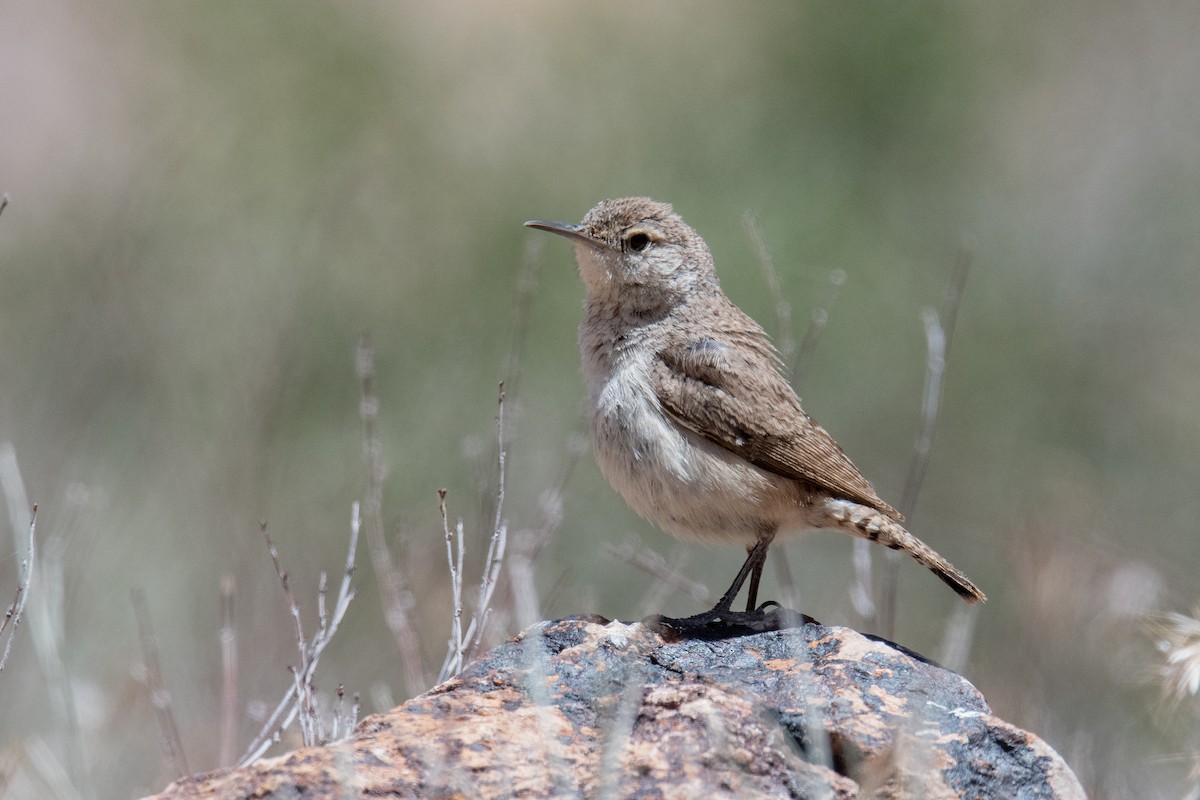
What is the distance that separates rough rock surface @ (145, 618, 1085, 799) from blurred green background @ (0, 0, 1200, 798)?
127 inches

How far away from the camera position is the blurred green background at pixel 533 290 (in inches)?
326

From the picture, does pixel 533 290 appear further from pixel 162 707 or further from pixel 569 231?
pixel 162 707

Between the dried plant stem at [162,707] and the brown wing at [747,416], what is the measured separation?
2080 mm

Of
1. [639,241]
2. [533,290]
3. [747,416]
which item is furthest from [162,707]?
[533,290]

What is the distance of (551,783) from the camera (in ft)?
10.4

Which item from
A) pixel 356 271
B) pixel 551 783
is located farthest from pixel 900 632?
pixel 551 783

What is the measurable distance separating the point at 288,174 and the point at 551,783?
862 cm

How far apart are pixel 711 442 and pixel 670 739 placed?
1856mm

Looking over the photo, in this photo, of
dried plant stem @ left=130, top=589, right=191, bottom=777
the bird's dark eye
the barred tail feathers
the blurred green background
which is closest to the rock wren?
the barred tail feathers

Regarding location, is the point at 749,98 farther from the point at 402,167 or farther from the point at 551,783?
the point at 551,783

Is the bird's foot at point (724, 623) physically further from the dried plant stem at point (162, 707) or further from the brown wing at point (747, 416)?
the dried plant stem at point (162, 707)

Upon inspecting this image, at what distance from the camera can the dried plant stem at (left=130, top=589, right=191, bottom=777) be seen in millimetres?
4629

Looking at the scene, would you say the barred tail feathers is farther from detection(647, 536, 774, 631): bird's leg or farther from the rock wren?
detection(647, 536, 774, 631): bird's leg

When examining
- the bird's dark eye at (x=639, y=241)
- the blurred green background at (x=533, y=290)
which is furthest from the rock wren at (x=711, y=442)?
the blurred green background at (x=533, y=290)
